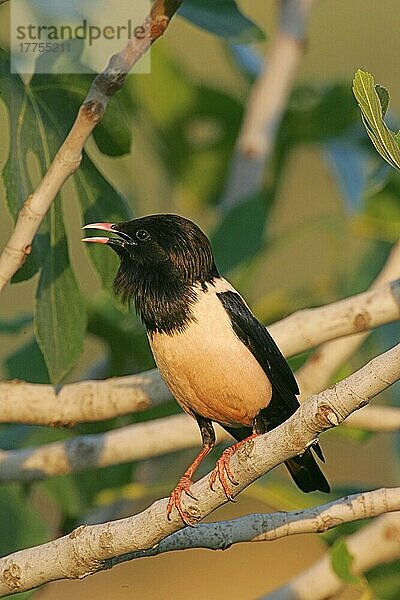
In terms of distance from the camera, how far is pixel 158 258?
112 inches

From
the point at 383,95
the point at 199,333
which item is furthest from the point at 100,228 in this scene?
the point at 383,95

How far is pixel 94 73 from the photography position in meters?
2.90

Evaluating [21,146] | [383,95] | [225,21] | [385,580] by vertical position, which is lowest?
[385,580]

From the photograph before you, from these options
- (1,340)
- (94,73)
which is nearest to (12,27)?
(94,73)

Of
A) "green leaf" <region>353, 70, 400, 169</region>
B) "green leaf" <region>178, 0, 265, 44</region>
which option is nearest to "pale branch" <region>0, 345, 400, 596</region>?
"green leaf" <region>353, 70, 400, 169</region>

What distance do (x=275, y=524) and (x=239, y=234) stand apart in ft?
4.14

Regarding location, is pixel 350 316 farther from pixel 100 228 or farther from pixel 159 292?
pixel 100 228

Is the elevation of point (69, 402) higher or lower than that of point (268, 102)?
lower

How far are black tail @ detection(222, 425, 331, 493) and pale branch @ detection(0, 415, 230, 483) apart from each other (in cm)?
22

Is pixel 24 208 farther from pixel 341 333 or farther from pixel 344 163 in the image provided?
pixel 344 163

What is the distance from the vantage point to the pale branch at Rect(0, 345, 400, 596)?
1.88m

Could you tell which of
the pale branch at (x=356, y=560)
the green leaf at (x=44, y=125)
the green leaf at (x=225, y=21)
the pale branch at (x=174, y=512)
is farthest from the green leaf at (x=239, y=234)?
the pale branch at (x=174, y=512)

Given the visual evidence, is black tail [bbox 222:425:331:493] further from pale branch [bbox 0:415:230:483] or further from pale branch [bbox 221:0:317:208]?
pale branch [bbox 221:0:317:208]

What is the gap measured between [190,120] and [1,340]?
1.61 metres
